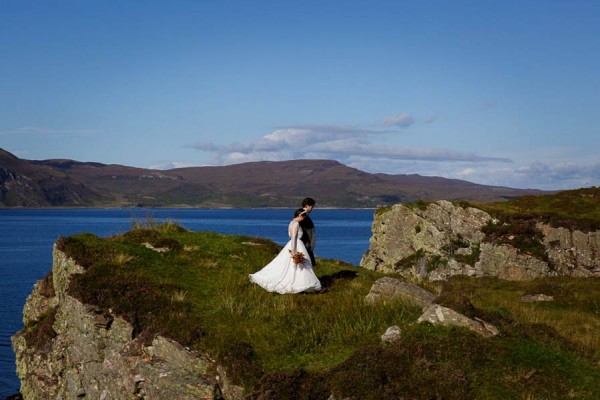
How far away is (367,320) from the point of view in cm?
1816

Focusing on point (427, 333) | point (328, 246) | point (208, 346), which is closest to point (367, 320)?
point (427, 333)

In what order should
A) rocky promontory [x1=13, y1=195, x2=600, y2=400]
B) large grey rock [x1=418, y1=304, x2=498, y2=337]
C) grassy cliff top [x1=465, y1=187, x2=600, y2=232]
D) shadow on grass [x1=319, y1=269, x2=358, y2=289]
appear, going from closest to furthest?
rocky promontory [x1=13, y1=195, x2=600, y2=400] < large grey rock [x1=418, y1=304, x2=498, y2=337] < shadow on grass [x1=319, y1=269, x2=358, y2=289] < grassy cliff top [x1=465, y1=187, x2=600, y2=232]

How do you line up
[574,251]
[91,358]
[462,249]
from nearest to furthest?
[91,358] < [574,251] < [462,249]

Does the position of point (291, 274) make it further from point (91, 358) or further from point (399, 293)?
point (91, 358)

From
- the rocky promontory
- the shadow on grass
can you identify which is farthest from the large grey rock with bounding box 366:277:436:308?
the shadow on grass

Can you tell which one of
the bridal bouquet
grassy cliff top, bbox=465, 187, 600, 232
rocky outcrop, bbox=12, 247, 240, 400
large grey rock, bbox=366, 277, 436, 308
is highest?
grassy cliff top, bbox=465, 187, 600, 232

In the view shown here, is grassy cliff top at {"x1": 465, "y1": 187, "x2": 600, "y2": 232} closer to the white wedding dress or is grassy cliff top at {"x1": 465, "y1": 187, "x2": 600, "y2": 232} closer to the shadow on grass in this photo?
the shadow on grass

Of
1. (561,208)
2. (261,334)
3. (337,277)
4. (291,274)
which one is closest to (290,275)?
(291,274)

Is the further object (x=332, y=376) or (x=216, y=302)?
(x=216, y=302)

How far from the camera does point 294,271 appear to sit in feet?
75.3

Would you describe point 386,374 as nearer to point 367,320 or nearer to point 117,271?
point 367,320

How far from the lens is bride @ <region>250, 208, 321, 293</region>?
74.6 feet

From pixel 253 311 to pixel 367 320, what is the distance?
13.2 ft

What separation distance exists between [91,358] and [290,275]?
26.4 feet
